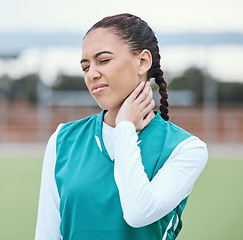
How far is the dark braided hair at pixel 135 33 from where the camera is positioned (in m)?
1.28

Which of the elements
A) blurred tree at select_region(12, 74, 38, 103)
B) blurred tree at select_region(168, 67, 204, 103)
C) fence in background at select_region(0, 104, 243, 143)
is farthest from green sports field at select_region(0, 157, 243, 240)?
blurred tree at select_region(12, 74, 38, 103)

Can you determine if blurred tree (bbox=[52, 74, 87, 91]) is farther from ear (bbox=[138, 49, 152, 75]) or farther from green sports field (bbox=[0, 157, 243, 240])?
ear (bbox=[138, 49, 152, 75])

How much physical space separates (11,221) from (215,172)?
4420mm

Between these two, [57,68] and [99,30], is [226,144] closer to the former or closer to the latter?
[57,68]

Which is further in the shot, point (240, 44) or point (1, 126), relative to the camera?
point (1, 126)

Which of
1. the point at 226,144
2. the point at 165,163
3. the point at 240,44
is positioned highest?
the point at 165,163

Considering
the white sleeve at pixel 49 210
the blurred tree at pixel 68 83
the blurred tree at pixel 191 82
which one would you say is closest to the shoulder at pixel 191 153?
the white sleeve at pixel 49 210

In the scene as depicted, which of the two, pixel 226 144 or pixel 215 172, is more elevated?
pixel 215 172

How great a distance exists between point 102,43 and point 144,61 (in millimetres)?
142

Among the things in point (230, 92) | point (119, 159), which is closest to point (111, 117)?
point (119, 159)

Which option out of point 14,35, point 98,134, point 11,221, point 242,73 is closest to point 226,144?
point 242,73

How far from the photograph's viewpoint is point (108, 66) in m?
1.23

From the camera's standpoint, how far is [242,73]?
57.1 ft

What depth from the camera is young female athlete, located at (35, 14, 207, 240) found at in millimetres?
1145
